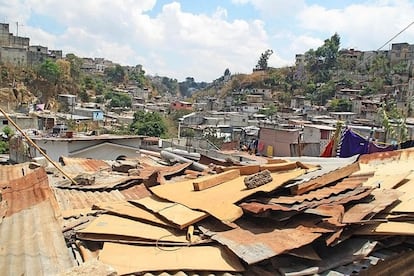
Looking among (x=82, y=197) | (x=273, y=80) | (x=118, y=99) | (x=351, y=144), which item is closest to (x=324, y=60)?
(x=273, y=80)

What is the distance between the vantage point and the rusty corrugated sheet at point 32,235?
3.23 meters

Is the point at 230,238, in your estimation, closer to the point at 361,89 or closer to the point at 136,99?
the point at 361,89

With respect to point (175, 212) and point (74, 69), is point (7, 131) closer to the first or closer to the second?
point (74, 69)

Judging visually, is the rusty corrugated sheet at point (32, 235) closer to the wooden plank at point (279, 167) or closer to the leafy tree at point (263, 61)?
the wooden plank at point (279, 167)

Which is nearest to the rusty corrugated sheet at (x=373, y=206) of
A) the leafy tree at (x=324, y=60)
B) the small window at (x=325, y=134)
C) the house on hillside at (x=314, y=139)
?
the house on hillside at (x=314, y=139)

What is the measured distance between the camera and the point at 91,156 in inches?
637

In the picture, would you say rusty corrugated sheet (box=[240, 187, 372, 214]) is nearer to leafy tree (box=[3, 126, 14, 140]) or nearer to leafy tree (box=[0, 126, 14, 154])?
leafy tree (box=[0, 126, 14, 154])

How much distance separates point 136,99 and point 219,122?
32.8 m

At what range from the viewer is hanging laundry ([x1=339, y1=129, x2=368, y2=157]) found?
11.3 meters

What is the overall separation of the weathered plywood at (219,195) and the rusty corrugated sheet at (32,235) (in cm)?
122

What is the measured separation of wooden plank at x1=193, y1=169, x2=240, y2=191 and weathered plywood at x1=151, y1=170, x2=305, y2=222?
3.0 inches

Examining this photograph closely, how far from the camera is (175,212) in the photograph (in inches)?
154

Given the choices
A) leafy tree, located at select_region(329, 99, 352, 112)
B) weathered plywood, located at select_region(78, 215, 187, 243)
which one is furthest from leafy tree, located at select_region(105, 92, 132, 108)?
weathered plywood, located at select_region(78, 215, 187, 243)

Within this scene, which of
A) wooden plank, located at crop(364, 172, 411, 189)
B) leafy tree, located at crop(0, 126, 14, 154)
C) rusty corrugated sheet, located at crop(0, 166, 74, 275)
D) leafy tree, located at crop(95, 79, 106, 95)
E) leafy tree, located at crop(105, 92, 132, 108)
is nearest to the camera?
rusty corrugated sheet, located at crop(0, 166, 74, 275)
